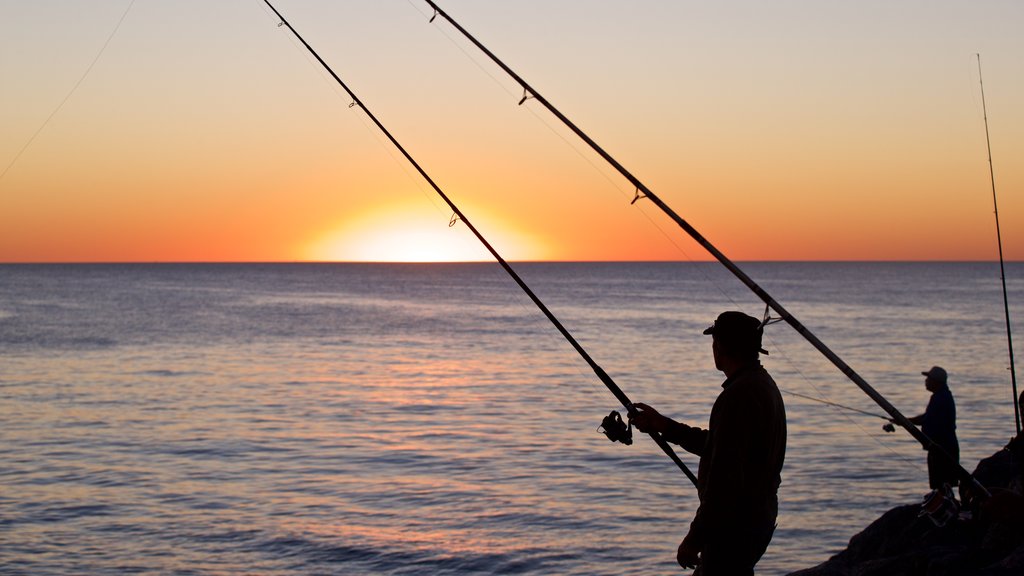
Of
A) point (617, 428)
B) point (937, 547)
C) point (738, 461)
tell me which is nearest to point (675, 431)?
point (738, 461)

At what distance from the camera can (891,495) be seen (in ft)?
43.2

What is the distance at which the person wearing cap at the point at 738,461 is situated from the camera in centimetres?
402

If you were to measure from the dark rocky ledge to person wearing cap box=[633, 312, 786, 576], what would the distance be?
8.52 feet

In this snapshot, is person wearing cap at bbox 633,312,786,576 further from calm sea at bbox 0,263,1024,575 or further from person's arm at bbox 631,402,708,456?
calm sea at bbox 0,263,1024,575

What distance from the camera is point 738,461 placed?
402cm

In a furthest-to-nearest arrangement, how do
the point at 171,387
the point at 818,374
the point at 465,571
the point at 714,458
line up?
the point at 818,374 → the point at 171,387 → the point at 465,571 → the point at 714,458

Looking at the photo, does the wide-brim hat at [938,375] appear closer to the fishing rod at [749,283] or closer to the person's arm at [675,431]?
the fishing rod at [749,283]

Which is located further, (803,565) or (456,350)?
(456,350)

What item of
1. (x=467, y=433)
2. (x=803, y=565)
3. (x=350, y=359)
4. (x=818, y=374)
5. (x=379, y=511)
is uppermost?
(x=350, y=359)

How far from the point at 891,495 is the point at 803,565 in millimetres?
3363

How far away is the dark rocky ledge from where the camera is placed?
744 cm

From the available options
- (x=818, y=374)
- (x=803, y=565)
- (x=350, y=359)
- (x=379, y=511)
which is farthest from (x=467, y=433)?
(x=350, y=359)

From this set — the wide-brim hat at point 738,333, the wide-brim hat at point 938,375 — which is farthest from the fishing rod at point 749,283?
the wide-brim hat at point 938,375

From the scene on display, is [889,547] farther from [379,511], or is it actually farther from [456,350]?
[456,350]
